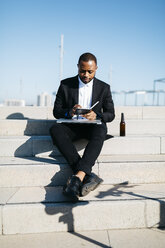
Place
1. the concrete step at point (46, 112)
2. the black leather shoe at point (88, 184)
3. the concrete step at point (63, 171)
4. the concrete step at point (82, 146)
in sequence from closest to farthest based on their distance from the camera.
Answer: the black leather shoe at point (88, 184)
the concrete step at point (63, 171)
the concrete step at point (82, 146)
the concrete step at point (46, 112)

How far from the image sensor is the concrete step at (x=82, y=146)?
2.56 metres

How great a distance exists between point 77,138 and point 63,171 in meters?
0.46

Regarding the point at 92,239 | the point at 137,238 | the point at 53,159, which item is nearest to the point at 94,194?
the point at 92,239

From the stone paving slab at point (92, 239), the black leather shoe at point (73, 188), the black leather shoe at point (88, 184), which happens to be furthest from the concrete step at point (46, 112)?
the stone paving slab at point (92, 239)

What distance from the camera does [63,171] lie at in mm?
2139

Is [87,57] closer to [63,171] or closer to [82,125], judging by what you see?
[82,125]

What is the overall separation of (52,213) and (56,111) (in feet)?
4.01

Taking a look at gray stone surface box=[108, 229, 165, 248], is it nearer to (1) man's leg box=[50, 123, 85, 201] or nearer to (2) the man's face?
(1) man's leg box=[50, 123, 85, 201]

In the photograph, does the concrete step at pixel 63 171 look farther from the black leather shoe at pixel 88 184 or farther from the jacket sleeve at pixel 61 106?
the jacket sleeve at pixel 61 106

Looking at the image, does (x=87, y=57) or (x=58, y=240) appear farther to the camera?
(x=87, y=57)

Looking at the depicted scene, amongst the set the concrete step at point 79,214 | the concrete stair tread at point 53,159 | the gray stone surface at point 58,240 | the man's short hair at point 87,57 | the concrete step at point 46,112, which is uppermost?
the man's short hair at point 87,57

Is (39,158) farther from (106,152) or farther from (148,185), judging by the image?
(148,185)

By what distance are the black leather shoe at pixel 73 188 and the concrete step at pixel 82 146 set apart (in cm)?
87

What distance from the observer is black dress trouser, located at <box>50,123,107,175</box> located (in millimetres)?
1869
